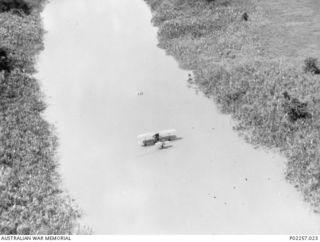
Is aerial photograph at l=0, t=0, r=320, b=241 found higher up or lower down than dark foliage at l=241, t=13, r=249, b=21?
lower down

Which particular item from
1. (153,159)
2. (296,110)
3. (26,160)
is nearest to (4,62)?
(26,160)

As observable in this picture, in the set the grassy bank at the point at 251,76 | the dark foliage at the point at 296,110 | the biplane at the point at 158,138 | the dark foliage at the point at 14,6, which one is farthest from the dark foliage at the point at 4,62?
the dark foliage at the point at 296,110

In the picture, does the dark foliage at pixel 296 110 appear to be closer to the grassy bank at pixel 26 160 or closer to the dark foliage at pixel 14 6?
the grassy bank at pixel 26 160

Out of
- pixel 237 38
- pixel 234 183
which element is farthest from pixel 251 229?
pixel 237 38

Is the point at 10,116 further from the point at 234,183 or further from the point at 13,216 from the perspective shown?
the point at 234,183

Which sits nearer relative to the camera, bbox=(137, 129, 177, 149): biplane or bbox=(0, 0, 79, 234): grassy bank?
bbox=(0, 0, 79, 234): grassy bank

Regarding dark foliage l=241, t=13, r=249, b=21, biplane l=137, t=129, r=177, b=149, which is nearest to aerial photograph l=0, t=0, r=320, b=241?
biplane l=137, t=129, r=177, b=149

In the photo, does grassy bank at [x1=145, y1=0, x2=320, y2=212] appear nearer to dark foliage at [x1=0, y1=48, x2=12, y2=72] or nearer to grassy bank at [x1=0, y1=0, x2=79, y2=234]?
grassy bank at [x1=0, y1=0, x2=79, y2=234]
